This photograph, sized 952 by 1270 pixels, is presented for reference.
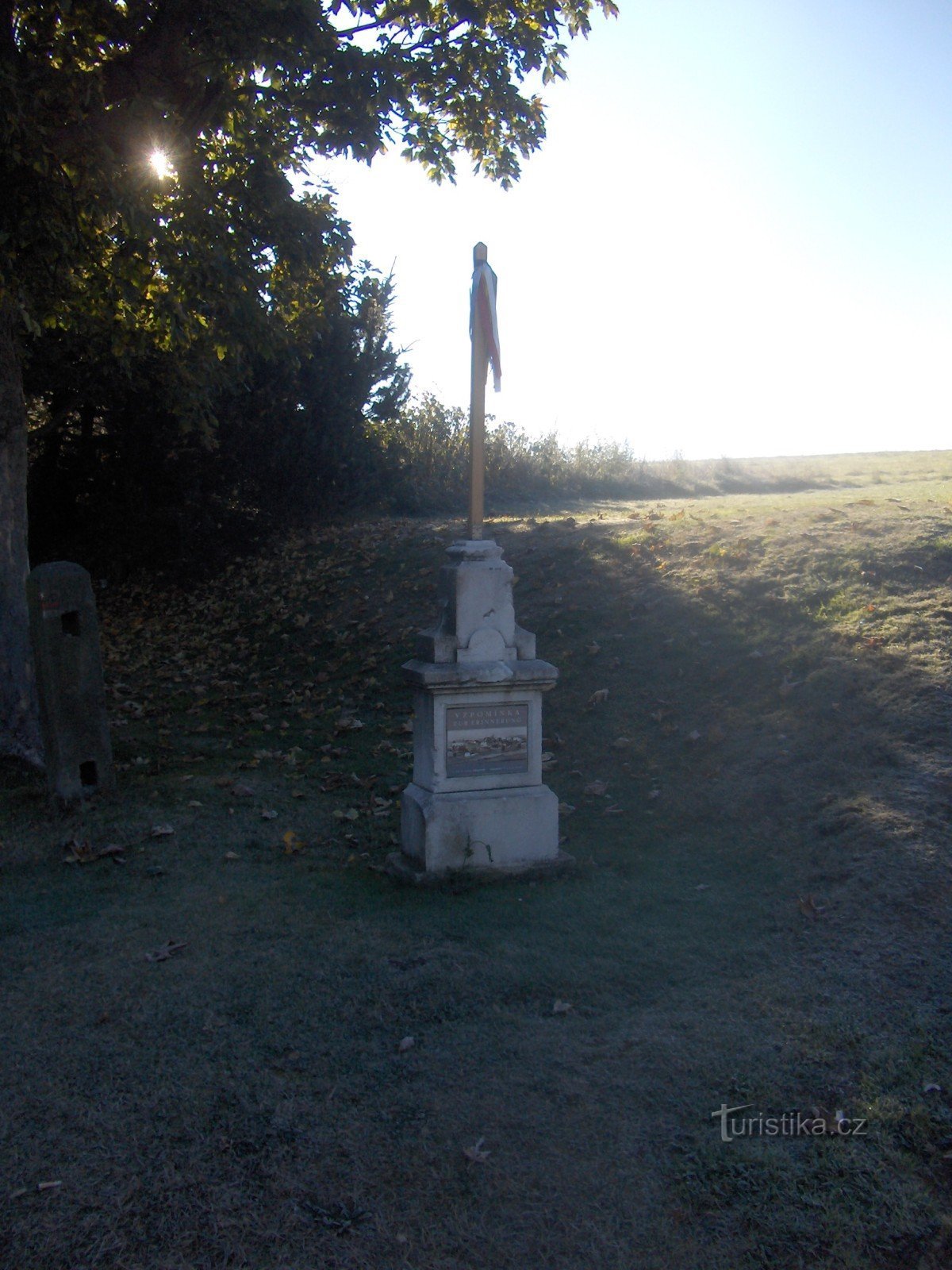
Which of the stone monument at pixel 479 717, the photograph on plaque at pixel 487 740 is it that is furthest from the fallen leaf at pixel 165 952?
the photograph on plaque at pixel 487 740

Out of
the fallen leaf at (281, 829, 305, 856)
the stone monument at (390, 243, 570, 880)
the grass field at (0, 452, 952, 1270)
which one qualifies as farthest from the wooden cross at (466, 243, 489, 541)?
the fallen leaf at (281, 829, 305, 856)

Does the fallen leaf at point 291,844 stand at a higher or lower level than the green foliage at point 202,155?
lower

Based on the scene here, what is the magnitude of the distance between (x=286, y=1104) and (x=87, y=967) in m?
1.71

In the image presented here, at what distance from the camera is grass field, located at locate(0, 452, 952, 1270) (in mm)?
3127

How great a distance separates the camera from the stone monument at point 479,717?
5801mm

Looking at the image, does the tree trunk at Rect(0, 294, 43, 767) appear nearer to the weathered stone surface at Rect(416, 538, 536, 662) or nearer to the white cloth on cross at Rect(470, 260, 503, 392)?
the weathered stone surface at Rect(416, 538, 536, 662)

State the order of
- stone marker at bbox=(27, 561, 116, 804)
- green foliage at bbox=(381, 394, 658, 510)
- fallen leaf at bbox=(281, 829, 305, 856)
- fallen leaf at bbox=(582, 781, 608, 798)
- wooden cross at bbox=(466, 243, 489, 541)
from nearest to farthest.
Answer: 1. wooden cross at bbox=(466, 243, 489, 541)
2. fallen leaf at bbox=(281, 829, 305, 856)
3. fallen leaf at bbox=(582, 781, 608, 798)
4. stone marker at bbox=(27, 561, 116, 804)
5. green foliage at bbox=(381, 394, 658, 510)

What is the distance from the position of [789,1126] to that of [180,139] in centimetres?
898

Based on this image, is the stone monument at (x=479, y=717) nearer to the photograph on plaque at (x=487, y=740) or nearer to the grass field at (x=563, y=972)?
the photograph on plaque at (x=487, y=740)

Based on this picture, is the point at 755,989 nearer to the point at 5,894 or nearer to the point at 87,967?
the point at 87,967

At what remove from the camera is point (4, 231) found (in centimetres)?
768

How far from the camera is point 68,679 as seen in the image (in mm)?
7578

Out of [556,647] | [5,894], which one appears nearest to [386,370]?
[556,647]

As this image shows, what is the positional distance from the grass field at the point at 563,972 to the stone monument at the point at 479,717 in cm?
27
